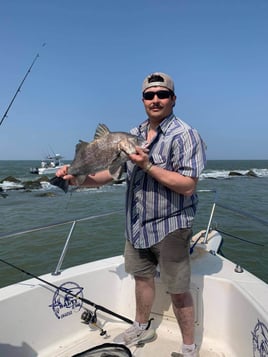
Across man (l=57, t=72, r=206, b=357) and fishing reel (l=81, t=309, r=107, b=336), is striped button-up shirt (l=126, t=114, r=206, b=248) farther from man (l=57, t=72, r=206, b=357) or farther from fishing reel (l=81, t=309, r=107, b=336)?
fishing reel (l=81, t=309, r=107, b=336)

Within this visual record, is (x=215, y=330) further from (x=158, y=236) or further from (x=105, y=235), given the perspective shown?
(x=105, y=235)

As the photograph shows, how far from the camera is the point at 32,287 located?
3.12m

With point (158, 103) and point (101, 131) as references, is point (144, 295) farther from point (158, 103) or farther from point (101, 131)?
point (158, 103)

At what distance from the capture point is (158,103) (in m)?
2.71

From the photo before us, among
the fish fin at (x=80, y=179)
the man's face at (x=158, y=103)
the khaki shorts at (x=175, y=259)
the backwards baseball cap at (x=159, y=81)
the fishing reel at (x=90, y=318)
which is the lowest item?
the fishing reel at (x=90, y=318)

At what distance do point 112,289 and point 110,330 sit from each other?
1.41 feet

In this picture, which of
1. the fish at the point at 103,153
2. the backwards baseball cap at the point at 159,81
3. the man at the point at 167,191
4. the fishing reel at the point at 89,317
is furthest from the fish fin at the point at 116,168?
the fishing reel at the point at 89,317

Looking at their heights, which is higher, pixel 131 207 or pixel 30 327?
pixel 131 207

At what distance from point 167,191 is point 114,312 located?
1831 millimetres

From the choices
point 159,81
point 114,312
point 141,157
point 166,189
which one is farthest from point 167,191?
point 114,312

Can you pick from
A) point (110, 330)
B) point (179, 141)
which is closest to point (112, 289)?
point (110, 330)

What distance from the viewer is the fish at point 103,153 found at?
2598 millimetres

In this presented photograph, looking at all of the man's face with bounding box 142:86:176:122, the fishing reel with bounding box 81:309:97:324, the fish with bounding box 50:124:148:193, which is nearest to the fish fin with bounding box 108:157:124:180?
the fish with bounding box 50:124:148:193

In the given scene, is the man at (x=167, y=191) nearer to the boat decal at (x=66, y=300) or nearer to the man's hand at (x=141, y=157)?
the man's hand at (x=141, y=157)
